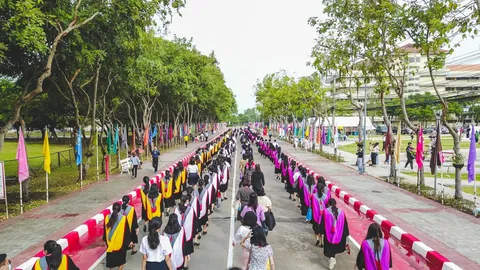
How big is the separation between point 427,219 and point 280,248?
17.5 ft

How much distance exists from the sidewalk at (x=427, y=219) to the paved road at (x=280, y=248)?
7.76 feet

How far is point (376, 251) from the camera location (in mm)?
5887

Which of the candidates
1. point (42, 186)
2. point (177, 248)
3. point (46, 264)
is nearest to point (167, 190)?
point (177, 248)

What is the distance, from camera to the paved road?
776 cm

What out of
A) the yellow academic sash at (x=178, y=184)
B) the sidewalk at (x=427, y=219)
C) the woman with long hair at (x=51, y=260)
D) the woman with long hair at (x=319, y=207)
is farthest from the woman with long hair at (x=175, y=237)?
the yellow academic sash at (x=178, y=184)

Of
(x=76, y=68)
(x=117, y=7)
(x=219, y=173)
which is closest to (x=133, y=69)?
(x=76, y=68)

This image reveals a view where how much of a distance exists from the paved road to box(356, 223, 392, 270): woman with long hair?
1.77 m

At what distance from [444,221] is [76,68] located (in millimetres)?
15065

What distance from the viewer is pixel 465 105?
68.2 metres

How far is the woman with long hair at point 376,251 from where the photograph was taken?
19.1ft

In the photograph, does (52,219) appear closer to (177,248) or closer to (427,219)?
(177,248)

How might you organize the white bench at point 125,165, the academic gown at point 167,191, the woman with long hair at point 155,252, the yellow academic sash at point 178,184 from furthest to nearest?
the white bench at point 125,165, the yellow academic sash at point 178,184, the academic gown at point 167,191, the woman with long hair at point 155,252

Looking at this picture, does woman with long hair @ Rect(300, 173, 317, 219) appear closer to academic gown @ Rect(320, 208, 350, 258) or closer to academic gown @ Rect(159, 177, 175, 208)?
academic gown @ Rect(320, 208, 350, 258)

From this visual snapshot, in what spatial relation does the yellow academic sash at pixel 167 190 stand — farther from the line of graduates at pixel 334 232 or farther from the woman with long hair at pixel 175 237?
the woman with long hair at pixel 175 237
